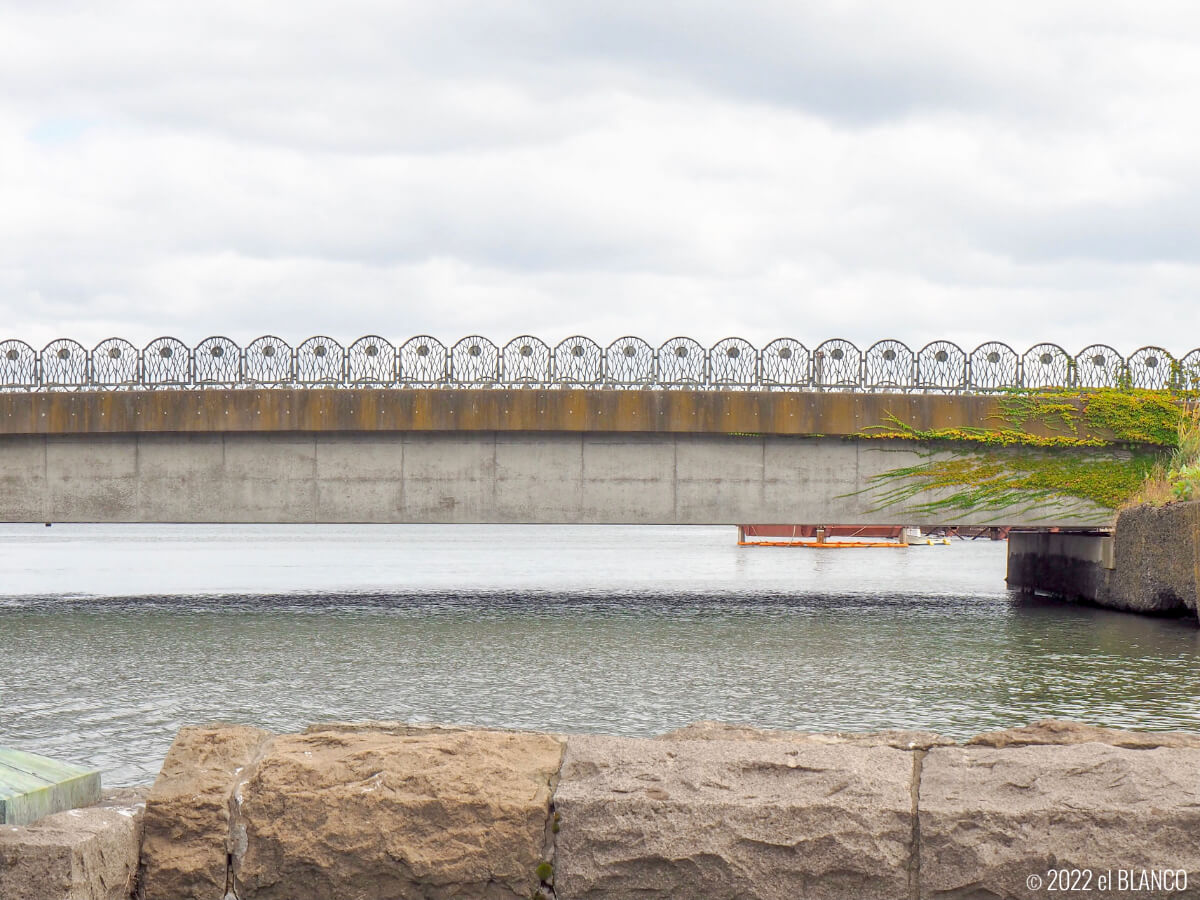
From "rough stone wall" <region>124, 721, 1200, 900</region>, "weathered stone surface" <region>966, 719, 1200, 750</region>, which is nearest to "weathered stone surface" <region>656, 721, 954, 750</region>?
"rough stone wall" <region>124, 721, 1200, 900</region>

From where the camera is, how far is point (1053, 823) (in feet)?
14.3

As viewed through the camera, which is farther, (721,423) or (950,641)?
(721,423)

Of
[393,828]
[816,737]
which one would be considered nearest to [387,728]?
[393,828]

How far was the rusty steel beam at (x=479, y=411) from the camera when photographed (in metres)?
25.2

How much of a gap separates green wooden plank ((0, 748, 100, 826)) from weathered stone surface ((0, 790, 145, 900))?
7cm

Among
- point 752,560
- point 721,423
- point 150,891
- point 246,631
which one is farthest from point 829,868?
point 752,560

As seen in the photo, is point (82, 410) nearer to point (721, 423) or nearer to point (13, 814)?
point (721, 423)

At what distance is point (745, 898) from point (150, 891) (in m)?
2.35

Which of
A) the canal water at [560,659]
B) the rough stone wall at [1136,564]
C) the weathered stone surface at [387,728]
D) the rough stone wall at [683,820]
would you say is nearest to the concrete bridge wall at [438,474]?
the rough stone wall at [1136,564]

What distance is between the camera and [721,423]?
83.2 ft

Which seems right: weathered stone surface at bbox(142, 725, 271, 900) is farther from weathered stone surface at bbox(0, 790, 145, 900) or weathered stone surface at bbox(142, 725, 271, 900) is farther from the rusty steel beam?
the rusty steel beam

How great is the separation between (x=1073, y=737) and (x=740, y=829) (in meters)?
1.66

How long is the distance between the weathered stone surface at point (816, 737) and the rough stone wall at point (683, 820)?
0.06 meters

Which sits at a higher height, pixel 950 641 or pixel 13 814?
pixel 13 814
